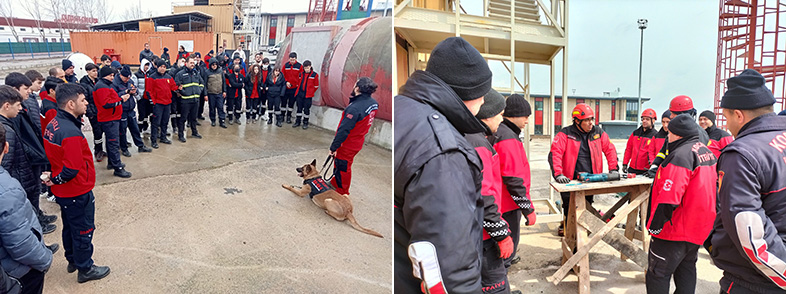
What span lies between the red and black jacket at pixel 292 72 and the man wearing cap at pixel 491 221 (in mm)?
803

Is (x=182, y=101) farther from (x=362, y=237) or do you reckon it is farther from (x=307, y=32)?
(x=362, y=237)

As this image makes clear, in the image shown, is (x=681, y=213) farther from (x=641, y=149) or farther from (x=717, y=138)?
(x=641, y=149)

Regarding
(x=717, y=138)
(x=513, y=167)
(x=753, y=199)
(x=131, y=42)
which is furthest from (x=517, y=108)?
(x=717, y=138)

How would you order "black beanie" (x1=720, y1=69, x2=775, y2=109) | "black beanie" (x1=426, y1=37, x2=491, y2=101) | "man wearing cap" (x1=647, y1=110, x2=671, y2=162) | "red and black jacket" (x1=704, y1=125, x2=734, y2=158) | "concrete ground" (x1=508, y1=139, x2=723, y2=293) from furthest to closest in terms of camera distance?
"man wearing cap" (x1=647, y1=110, x2=671, y2=162) → "red and black jacket" (x1=704, y1=125, x2=734, y2=158) → "concrete ground" (x1=508, y1=139, x2=723, y2=293) → "black beanie" (x1=720, y1=69, x2=775, y2=109) → "black beanie" (x1=426, y1=37, x2=491, y2=101)

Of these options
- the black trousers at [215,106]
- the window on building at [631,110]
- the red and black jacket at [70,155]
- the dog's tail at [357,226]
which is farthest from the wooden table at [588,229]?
the window on building at [631,110]

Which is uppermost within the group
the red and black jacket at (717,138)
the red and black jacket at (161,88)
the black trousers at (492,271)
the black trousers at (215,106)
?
the red and black jacket at (161,88)

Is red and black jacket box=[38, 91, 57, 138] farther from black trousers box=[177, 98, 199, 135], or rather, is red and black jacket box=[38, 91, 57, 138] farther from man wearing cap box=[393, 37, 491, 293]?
man wearing cap box=[393, 37, 491, 293]

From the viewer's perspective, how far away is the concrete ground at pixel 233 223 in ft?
5.61

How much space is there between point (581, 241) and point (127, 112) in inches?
116

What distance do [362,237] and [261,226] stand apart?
0.47 meters

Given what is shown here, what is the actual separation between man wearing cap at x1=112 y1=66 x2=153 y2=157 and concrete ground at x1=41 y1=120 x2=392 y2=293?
0.23 ft

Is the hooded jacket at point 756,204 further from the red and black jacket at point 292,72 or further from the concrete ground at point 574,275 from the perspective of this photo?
the red and black jacket at point 292,72

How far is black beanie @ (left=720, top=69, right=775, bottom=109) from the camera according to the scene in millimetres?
2080

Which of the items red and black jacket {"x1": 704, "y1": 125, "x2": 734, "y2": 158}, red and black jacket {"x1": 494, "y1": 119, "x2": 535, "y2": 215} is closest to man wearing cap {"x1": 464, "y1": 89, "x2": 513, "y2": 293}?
red and black jacket {"x1": 494, "y1": 119, "x2": 535, "y2": 215}
